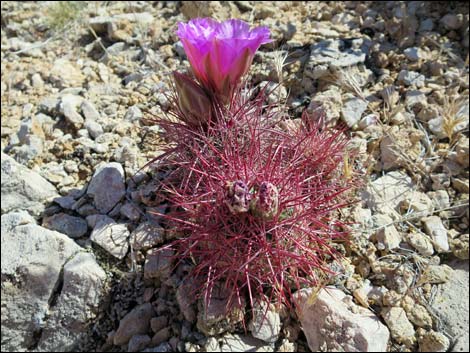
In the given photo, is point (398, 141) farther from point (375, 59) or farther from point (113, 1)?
point (113, 1)

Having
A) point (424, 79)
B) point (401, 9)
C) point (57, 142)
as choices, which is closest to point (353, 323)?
point (424, 79)

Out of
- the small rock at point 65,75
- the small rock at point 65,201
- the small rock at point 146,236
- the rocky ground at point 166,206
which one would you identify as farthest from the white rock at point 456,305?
the small rock at point 65,75

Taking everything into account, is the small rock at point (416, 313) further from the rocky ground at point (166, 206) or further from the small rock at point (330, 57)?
the small rock at point (330, 57)

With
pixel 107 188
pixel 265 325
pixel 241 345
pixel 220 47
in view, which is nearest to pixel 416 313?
pixel 265 325

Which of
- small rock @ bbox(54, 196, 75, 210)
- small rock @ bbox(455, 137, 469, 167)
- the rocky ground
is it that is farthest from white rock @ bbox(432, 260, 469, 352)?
small rock @ bbox(54, 196, 75, 210)

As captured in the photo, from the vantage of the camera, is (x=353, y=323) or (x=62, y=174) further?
(x=62, y=174)

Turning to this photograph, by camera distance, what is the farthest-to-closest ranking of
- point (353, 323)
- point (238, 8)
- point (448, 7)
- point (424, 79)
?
point (238, 8) < point (448, 7) < point (424, 79) < point (353, 323)
